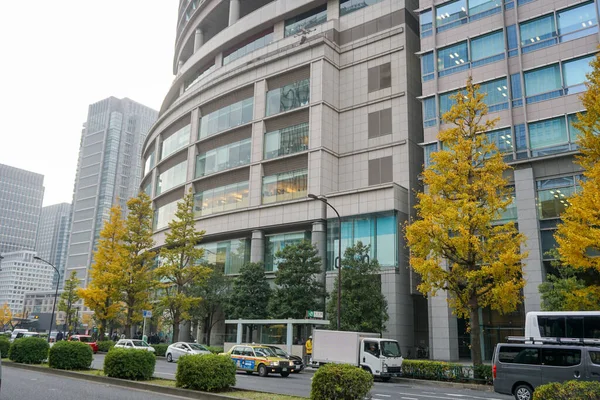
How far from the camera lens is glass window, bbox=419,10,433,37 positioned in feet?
133

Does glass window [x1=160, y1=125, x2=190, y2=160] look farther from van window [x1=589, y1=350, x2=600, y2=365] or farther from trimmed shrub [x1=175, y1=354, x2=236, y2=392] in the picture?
van window [x1=589, y1=350, x2=600, y2=365]

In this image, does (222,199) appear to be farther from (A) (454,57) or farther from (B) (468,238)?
(B) (468,238)

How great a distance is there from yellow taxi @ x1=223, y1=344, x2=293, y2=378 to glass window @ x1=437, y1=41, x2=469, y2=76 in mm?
25206

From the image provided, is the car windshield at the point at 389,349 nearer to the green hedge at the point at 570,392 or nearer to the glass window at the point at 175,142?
the green hedge at the point at 570,392

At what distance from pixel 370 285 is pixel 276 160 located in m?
18.2

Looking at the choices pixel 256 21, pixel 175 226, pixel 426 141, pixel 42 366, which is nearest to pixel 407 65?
pixel 426 141

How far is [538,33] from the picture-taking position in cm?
3534

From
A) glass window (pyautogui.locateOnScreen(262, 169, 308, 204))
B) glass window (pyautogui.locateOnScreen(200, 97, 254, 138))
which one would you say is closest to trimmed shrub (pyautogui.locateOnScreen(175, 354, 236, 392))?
glass window (pyautogui.locateOnScreen(262, 169, 308, 204))

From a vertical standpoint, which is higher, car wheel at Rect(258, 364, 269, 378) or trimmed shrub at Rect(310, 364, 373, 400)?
trimmed shrub at Rect(310, 364, 373, 400)

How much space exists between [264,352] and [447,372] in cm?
926

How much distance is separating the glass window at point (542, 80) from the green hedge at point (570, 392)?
97.0ft

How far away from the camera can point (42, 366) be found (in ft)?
70.7

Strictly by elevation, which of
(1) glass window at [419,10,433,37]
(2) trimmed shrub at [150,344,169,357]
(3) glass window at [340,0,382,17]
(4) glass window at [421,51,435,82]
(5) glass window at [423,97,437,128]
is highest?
(3) glass window at [340,0,382,17]

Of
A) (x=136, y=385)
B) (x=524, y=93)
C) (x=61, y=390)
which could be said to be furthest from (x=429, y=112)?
(x=61, y=390)
